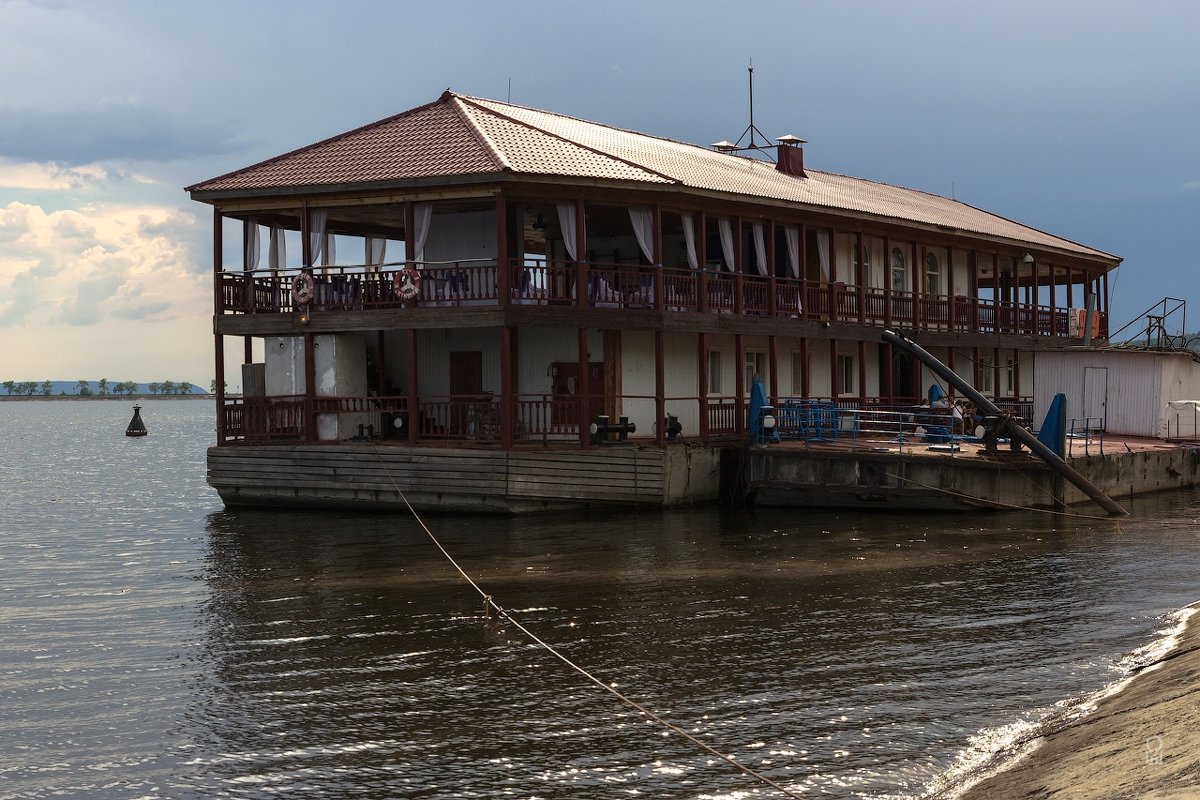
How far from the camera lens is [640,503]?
26.7m

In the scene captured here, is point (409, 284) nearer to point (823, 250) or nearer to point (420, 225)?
point (420, 225)

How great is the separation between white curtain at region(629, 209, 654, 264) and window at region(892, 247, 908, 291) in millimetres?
13689

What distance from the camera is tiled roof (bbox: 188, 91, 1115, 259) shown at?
27375mm

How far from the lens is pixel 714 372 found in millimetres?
32750

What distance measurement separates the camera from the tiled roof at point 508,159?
89.8 ft

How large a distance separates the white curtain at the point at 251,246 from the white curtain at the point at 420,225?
14.8 ft

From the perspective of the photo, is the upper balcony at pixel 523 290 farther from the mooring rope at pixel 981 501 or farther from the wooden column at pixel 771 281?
the mooring rope at pixel 981 501

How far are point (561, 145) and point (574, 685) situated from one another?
64.6 ft

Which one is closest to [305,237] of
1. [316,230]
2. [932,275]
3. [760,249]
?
[316,230]

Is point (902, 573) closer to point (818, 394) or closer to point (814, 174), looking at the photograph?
point (818, 394)

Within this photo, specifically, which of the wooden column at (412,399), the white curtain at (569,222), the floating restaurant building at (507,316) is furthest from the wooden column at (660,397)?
the wooden column at (412,399)

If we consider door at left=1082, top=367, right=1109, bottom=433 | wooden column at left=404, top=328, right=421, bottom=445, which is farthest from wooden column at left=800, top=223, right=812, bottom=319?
wooden column at left=404, top=328, right=421, bottom=445

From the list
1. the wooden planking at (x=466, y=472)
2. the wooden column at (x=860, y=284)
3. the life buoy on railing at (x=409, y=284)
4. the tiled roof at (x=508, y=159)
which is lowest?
the wooden planking at (x=466, y=472)

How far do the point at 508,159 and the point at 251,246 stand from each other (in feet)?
23.1
